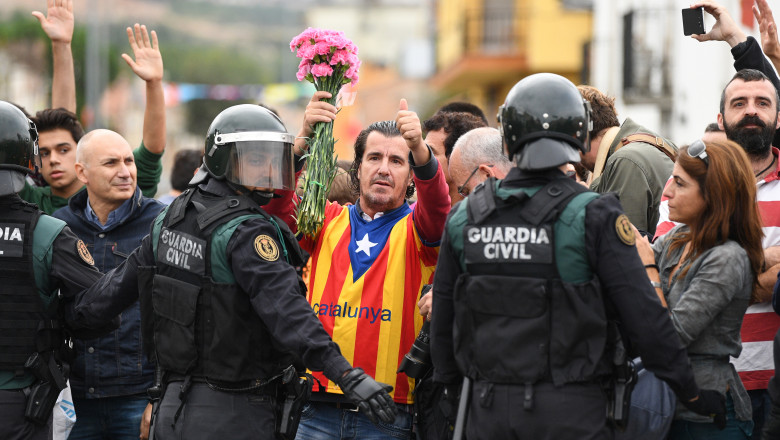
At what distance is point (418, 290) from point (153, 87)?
8.58 feet

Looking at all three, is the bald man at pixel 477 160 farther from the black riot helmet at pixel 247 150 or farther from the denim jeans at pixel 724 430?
the denim jeans at pixel 724 430

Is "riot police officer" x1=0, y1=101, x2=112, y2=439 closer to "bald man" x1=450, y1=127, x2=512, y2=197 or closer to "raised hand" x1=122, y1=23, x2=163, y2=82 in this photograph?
"raised hand" x1=122, y1=23, x2=163, y2=82

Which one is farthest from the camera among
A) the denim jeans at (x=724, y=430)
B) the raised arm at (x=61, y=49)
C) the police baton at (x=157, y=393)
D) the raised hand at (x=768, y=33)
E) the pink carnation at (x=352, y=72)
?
the raised arm at (x=61, y=49)

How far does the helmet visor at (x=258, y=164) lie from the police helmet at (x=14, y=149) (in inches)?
44.3

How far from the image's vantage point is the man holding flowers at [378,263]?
4.71 metres

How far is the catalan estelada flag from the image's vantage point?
475 centimetres

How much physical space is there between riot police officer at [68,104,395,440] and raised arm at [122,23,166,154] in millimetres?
2050

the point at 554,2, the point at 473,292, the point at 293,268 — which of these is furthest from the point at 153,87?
the point at 554,2

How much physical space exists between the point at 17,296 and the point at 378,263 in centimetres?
172

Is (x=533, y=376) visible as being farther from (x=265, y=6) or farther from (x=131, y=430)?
(x=265, y=6)

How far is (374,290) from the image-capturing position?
4.81m

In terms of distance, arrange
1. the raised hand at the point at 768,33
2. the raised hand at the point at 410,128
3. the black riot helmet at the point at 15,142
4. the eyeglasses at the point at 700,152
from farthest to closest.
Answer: the raised hand at the point at 768,33
the black riot helmet at the point at 15,142
the raised hand at the point at 410,128
the eyeglasses at the point at 700,152

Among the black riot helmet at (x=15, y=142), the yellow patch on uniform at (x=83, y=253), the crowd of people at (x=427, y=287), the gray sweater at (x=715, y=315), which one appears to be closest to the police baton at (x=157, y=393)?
the crowd of people at (x=427, y=287)

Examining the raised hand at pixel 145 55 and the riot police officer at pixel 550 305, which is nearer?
the riot police officer at pixel 550 305
